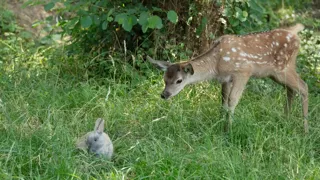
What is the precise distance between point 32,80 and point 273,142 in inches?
110

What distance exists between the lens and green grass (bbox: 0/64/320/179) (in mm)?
4523

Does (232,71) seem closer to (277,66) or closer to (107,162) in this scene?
(277,66)

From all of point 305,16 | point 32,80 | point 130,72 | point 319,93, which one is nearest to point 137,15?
point 130,72

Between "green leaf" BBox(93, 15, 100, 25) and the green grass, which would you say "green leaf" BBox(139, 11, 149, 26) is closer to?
"green leaf" BBox(93, 15, 100, 25)

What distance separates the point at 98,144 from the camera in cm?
480

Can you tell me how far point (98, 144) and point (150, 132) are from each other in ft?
2.11

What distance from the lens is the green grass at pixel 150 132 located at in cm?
452

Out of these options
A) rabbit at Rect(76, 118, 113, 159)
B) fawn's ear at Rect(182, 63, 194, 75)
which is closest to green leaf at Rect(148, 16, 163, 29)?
fawn's ear at Rect(182, 63, 194, 75)

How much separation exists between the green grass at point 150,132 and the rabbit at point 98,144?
0.24 feet

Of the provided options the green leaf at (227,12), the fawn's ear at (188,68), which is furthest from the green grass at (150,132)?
the green leaf at (227,12)

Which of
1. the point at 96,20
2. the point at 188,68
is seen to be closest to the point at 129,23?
the point at 96,20

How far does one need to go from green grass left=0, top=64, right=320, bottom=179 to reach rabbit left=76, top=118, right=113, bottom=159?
0.07 metres

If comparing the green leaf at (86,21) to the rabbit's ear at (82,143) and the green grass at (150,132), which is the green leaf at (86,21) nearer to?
the green grass at (150,132)

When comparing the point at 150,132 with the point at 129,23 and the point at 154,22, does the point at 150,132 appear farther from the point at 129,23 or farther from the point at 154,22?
the point at 129,23
